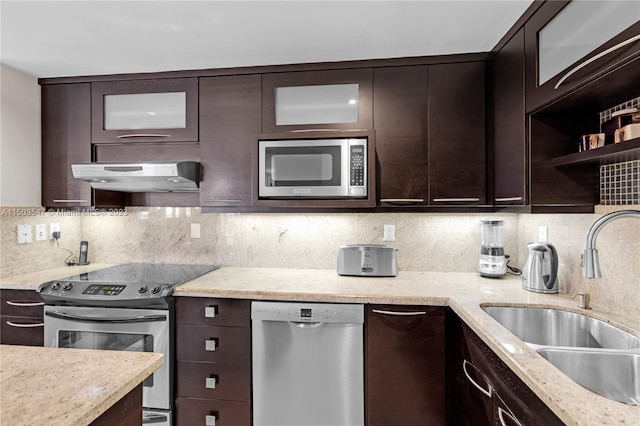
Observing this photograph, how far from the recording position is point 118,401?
85cm

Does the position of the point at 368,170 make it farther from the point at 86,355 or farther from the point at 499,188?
the point at 86,355

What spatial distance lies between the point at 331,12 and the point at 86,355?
Result: 1681 mm

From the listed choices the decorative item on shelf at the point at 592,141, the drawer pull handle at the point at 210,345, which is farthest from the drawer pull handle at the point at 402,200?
the drawer pull handle at the point at 210,345

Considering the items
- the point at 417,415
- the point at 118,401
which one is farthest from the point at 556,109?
the point at 118,401

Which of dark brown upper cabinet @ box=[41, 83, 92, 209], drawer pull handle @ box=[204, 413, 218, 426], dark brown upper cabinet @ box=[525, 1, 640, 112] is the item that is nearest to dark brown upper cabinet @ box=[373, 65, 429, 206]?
dark brown upper cabinet @ box=[525, 1, 640, 112]

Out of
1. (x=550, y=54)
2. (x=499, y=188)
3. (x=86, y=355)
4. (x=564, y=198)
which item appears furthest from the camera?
(x=499, y=188)

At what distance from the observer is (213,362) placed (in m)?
1.90

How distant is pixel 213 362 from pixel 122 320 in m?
0.59

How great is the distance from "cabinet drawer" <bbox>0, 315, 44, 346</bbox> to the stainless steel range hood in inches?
36.6

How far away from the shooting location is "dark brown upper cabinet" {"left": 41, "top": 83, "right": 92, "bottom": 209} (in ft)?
7.82

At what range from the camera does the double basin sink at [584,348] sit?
1.11 metres

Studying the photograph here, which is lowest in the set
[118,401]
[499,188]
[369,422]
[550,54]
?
[369,422]

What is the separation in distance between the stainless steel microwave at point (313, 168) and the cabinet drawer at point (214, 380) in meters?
1.03

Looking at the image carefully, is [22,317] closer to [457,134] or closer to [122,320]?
[122,320]
